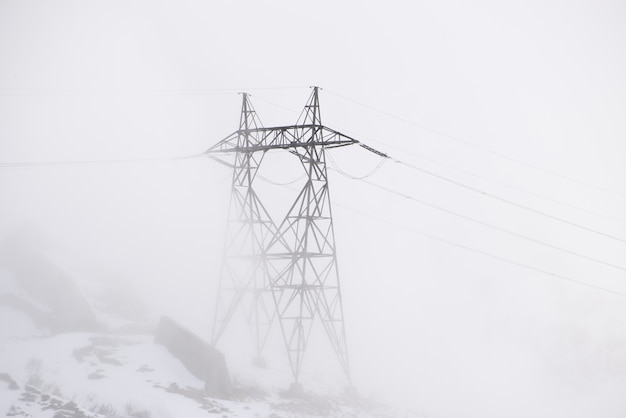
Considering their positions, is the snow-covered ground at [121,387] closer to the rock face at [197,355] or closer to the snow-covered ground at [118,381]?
the snow-covered ground at [118,381]

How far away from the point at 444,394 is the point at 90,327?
2170 centimetres

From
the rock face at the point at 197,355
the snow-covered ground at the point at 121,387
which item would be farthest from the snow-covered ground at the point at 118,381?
the rock face at the point at 197,355

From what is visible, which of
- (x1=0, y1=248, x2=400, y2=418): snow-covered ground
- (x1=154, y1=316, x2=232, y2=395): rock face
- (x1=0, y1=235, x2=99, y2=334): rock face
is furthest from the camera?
(x1=0, y1=235, x2=99, y2=334): rock face

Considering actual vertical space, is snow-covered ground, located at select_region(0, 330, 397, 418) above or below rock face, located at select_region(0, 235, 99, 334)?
below

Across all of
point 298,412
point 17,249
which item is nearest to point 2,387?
point 298,412

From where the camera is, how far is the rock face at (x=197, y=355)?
1816cm

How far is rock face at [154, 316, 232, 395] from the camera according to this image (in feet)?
59.6

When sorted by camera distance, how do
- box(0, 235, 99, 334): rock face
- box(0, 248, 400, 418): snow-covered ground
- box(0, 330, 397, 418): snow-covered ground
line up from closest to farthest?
1. box(0, 330, 397, 418): snow-covered ground
2. box(0, 248, 400, 418): snow-covered ground
3. box(0, 235, 99, 334): rock face

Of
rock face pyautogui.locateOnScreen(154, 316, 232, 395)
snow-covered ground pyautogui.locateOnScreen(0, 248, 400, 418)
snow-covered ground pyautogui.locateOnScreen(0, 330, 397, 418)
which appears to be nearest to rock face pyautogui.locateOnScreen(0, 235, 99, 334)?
snow-covered ground pyautogui.locateOnScreen(0, 248, 400, 418)

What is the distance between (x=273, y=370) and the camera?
22.3m

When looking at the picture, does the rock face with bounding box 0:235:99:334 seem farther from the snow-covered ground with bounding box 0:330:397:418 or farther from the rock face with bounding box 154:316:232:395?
the rock face with bounding box 154:316:232:395

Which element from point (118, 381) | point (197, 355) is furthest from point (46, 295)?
point (197, 355)

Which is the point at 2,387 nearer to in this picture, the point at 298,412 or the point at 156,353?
the point at 156,353

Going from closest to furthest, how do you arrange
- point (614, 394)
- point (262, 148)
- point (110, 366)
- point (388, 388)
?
point (110, 366), point (262, 148), point (388, 388), point (614, 394)
